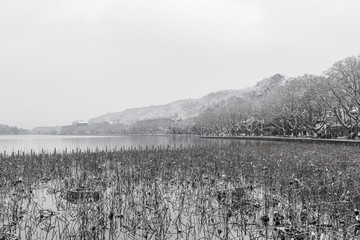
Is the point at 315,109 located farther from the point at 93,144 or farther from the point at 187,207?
the point at 93,144

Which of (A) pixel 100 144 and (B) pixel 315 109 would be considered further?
(A) pixel 100 144

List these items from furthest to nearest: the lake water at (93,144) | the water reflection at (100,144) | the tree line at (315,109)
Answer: the lake water at (93,144), the water reflection at (100,144), the tree line at (315,109)

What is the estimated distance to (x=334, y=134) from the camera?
160 feet

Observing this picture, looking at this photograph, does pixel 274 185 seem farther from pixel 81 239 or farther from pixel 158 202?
pixel 81 239

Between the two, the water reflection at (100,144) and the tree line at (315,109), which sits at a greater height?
the tree line at (315,109)

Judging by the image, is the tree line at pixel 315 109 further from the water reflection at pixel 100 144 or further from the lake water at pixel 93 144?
the lake water at pixel 93 144

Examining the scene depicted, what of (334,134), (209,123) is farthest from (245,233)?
(209,123)

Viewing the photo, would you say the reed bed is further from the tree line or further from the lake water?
the tree line

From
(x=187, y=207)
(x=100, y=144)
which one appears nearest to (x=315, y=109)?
(x=100, y=144)

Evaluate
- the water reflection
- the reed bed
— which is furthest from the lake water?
the reed bed

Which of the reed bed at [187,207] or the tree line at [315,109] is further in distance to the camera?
the tree line at [315,109]

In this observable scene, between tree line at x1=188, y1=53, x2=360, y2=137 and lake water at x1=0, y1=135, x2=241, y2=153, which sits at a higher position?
tree line at x1=188, y1=53, x2=360, y2=137

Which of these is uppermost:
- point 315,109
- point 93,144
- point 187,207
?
point 315,109

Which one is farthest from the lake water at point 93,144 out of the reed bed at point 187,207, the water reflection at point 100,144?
the reed bed at point 187,207
